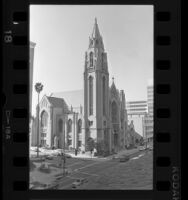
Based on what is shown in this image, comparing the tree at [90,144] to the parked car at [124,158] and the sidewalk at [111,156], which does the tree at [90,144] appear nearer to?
the sidewalk at [111,156]

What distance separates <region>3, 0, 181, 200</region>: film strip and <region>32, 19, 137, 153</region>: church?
69cm

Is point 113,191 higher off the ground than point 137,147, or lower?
lower

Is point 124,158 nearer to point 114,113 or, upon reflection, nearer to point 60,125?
point 114,113

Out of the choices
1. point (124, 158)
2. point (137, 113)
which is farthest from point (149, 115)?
point (124, 158)

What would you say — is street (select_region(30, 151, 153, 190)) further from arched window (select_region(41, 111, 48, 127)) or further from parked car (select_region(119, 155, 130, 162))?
arched window (select_region(41, 111, 48, 127))

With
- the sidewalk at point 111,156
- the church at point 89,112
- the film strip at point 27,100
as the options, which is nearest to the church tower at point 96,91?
the church at point 89,112

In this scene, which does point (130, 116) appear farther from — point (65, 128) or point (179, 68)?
point (179, 68)

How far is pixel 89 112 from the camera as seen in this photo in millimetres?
1812

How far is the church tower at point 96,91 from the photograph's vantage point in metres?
1.83

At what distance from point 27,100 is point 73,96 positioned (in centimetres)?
80

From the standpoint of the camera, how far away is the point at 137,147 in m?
2.01

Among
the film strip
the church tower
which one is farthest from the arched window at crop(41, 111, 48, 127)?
the film strip

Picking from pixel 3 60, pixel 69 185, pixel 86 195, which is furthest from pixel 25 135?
pixel 69 185
